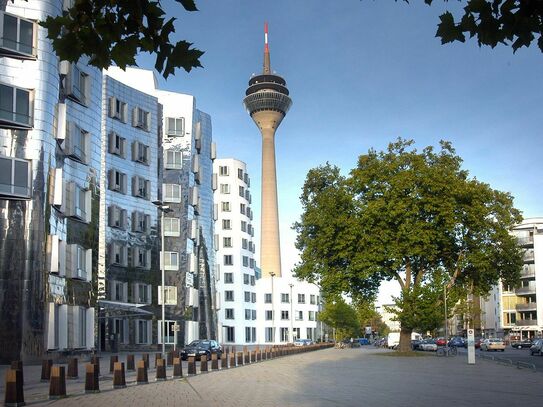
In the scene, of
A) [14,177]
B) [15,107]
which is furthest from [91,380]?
[15,107]

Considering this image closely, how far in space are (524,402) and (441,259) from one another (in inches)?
1392

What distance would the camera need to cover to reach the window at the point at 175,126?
6381 cm

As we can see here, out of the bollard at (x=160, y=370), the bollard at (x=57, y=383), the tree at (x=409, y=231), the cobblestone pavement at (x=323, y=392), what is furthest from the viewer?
the tree at (x=409, y=231)

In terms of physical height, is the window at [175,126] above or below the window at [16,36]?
above

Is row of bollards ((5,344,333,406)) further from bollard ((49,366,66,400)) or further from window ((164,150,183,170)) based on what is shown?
window ((164,150,183,170))

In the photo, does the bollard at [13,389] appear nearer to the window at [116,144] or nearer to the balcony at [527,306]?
the window at [116,144]

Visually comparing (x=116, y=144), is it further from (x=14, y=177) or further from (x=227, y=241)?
(x=227, y=241)

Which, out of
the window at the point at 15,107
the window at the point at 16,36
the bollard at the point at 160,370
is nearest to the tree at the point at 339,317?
the window at the point at 15,107

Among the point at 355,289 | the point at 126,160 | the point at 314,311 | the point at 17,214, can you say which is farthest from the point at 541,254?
the point at 17,214

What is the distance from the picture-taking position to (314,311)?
11919 centimetres

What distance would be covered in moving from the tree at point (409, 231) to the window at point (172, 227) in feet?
48.8

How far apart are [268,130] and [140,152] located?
2799 inches

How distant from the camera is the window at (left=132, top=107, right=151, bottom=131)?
195ft

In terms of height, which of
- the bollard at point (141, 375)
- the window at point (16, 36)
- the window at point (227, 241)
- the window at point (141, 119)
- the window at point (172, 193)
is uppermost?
the window at point (141, 119)
